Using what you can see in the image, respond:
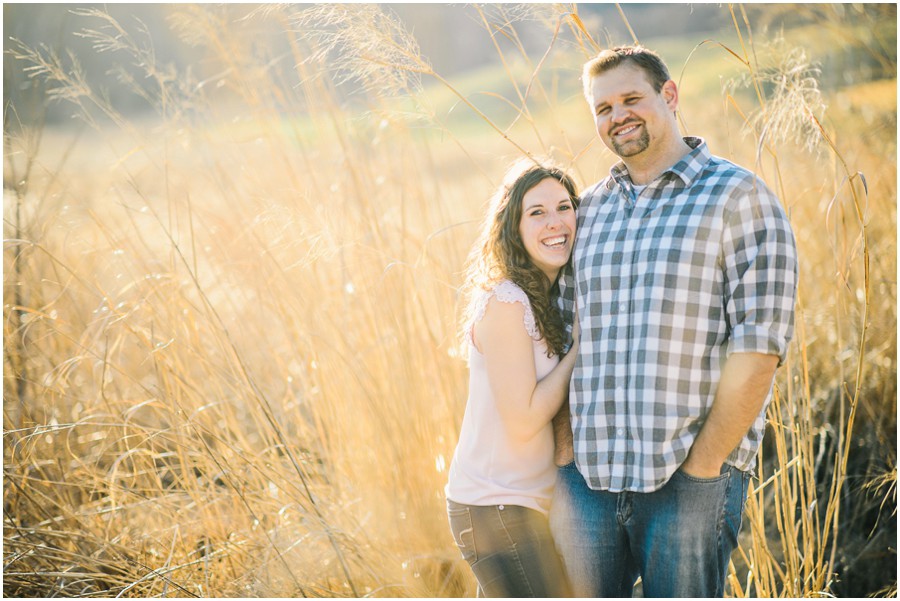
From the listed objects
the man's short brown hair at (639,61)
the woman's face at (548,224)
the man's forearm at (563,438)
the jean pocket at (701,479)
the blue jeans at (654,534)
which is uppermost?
the man's short brown hair at (639,61)

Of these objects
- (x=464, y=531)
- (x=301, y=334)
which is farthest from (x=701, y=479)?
(x=301, y=334)

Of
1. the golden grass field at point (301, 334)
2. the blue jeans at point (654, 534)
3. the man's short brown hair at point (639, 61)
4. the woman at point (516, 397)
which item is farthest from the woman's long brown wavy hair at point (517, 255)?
the blue jeans at point (654, 534)

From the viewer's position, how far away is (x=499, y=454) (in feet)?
5.97

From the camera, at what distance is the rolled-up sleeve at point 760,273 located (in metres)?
1.59

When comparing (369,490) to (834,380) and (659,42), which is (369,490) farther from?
(659,42)

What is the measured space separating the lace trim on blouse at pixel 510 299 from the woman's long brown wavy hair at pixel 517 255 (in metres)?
0.02

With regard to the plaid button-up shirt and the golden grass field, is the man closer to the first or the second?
the plaid button-up shirt

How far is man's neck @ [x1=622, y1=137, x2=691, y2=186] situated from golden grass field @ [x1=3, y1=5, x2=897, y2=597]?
27cm

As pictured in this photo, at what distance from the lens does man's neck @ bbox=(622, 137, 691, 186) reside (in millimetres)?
1830

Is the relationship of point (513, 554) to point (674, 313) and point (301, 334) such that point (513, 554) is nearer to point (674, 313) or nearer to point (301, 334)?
point (674, 313)

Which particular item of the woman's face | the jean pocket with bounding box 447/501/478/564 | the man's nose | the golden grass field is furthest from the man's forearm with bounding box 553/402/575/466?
the man's nose

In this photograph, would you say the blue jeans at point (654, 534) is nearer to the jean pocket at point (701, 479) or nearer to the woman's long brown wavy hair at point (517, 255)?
the jean pocket at point (701, 479)

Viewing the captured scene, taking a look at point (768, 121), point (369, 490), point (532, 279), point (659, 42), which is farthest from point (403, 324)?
point (659, 42)

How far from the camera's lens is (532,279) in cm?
188
